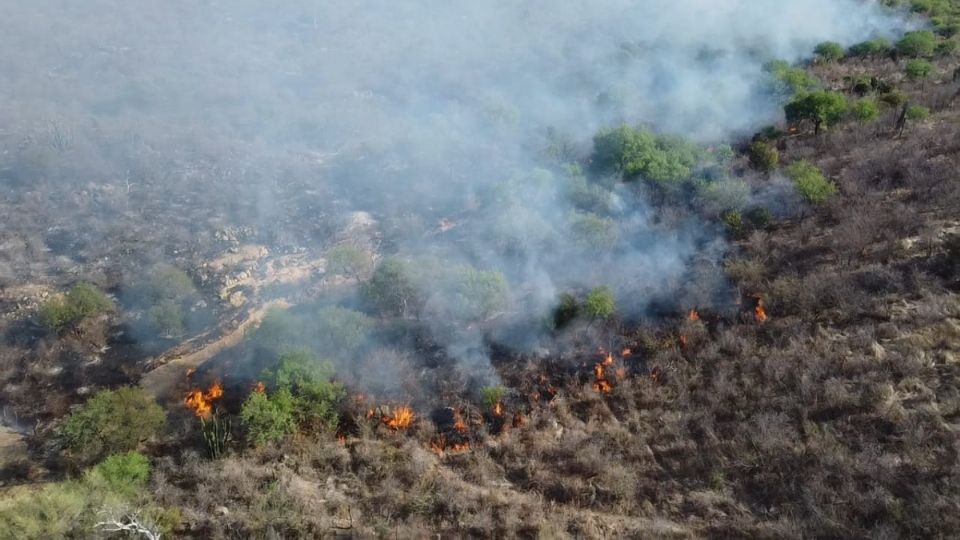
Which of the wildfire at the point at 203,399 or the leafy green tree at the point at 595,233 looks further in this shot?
the leafy green tree at the point at 595,233

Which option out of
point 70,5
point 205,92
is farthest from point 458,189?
point 70,5

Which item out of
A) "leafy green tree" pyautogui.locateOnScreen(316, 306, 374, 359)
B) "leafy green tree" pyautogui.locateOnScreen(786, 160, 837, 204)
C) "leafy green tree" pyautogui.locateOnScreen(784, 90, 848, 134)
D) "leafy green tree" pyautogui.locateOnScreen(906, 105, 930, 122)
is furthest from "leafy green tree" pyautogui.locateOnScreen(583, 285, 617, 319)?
"leafy green tree" pyautogui.locateOnScreen(906, 105, 930, 122)

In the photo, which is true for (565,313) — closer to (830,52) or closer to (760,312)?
(760,312)

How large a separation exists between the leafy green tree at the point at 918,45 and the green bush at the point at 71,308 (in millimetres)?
36813

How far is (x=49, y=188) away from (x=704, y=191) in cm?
2475

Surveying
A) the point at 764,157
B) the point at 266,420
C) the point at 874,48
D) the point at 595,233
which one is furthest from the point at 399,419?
the point at 874,48

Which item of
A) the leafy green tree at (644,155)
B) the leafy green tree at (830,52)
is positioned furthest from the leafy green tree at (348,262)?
the leafy green tree at (830,52)

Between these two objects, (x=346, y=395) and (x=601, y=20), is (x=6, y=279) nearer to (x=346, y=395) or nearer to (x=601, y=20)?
(x=346, y=395)

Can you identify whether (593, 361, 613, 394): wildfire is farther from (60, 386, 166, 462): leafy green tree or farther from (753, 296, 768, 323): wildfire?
(60, 386, 166, 462): leafy green tree

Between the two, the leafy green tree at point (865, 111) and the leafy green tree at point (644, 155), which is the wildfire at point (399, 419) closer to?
the leafy green tree at point (644, 155)

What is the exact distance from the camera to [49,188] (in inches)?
952

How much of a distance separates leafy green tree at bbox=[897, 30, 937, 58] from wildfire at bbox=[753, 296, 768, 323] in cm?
2294

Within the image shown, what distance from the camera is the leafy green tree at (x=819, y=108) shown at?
23.5 metres

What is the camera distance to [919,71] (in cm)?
2716
